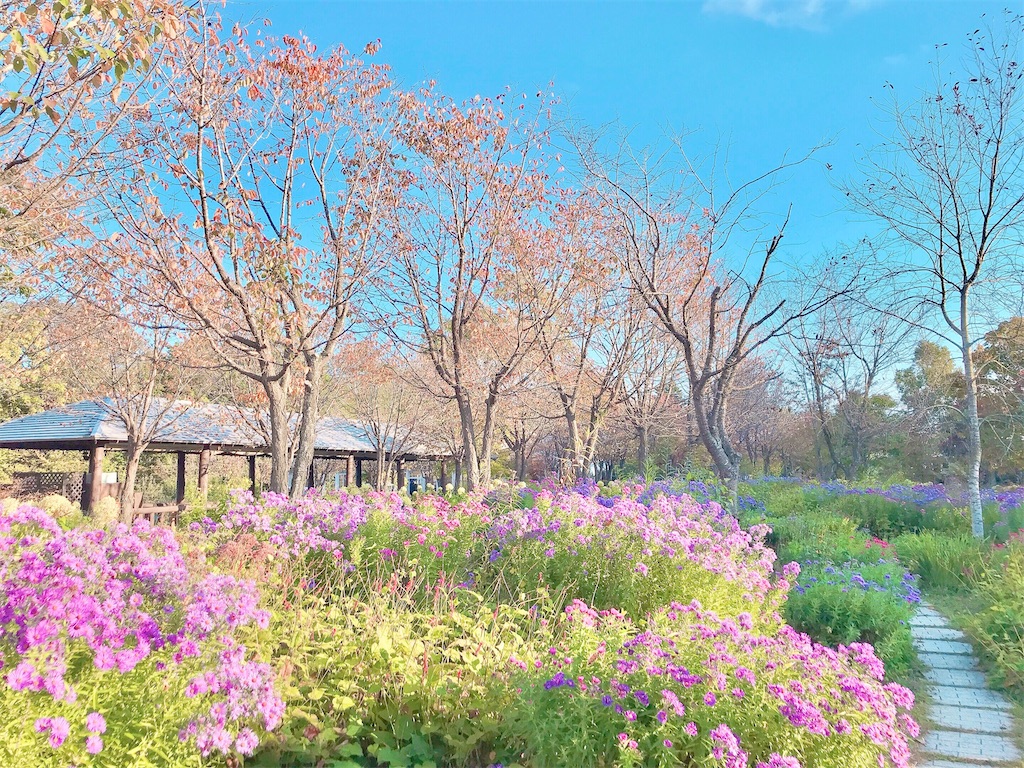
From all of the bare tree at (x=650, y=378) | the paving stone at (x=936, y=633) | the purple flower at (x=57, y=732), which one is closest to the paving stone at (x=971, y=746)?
the paving stone at (x=936, y=633)

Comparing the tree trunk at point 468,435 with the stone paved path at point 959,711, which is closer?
the stone paved path at point 959,711

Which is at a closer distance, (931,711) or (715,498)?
(931,711)

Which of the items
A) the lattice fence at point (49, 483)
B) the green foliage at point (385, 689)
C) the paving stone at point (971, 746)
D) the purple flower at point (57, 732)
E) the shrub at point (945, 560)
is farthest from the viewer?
the lattice fence at point (49, 483)

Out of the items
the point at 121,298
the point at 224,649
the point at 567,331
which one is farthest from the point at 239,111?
the point at 224,649

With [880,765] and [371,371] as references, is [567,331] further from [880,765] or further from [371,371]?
[880,765]

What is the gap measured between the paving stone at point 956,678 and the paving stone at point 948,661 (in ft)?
0.20

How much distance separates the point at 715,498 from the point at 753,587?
196 inches

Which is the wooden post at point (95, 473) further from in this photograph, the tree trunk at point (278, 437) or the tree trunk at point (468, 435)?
the tree trunk at point (468, 435)

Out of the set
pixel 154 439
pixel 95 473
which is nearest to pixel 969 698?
pixel 95 473

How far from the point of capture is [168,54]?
276 inches

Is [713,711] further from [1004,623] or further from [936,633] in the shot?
[936,633]

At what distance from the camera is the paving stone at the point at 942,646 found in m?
5.05

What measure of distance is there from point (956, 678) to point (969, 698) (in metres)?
0.36

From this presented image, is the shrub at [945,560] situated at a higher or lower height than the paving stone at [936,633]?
higher
